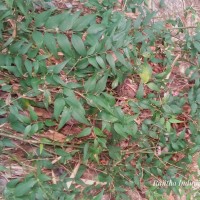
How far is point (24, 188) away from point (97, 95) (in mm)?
453

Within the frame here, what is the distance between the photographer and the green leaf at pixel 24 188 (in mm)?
1274

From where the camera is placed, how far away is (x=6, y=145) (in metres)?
1.44

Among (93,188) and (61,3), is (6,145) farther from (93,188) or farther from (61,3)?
(61,3)

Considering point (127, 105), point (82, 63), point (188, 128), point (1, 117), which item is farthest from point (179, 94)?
point (1, 117)

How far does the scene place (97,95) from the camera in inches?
54.5

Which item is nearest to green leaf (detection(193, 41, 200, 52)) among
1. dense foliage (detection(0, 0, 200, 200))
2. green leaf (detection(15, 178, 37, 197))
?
dense foliage (detection(0, 0, 200, 200))

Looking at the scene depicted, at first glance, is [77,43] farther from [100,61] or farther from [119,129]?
[119,129]

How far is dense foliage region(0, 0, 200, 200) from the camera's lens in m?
1.31

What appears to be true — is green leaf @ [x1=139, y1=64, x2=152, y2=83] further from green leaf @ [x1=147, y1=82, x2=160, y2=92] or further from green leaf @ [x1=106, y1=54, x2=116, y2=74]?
green leaf @ [x1=106, y1=54, x2=116, y2=74]

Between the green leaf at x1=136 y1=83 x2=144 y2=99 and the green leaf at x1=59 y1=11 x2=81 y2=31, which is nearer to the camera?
the green leaf at x1=59 y1=11 x2=81 y2=31

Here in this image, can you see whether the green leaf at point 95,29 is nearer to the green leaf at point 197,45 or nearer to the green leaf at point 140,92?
the green leaf at point 140,92

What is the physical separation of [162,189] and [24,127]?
29.8 inches

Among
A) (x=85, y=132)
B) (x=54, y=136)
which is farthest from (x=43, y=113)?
(x=85, y=132)

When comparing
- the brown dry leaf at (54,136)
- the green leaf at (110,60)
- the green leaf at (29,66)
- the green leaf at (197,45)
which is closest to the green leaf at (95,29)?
the green leaf at (110,60)
